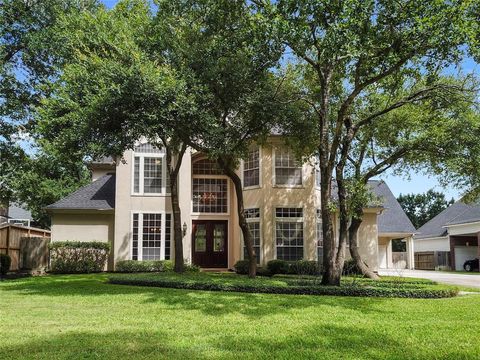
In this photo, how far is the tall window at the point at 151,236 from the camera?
842 inches

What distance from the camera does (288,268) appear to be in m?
19.6

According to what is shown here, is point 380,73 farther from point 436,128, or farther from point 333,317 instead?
point 333,317

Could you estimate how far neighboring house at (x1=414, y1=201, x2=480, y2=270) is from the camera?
34.4 m

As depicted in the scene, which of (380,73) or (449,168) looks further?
(449,168)

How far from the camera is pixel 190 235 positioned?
22031mm

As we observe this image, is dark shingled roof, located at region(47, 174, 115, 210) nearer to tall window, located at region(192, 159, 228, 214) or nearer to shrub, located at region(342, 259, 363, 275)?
tall window, located at region(192, 159, 228, 214)

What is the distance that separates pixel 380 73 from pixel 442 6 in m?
2.50

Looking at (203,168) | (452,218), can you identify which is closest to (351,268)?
(203,168)

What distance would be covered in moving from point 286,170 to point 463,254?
2205cm

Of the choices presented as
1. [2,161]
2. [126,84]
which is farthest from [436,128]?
[2,161]

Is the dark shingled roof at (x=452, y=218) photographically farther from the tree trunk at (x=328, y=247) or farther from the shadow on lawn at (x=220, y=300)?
the shadow on lawn at (x=220, y=300)

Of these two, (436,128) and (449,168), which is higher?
(436,128)

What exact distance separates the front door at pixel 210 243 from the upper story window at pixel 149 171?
2.54 m

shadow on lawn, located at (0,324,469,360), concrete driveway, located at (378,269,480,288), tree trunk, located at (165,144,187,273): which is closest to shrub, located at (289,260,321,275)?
tree trunk, located at (165,144,187,273)
